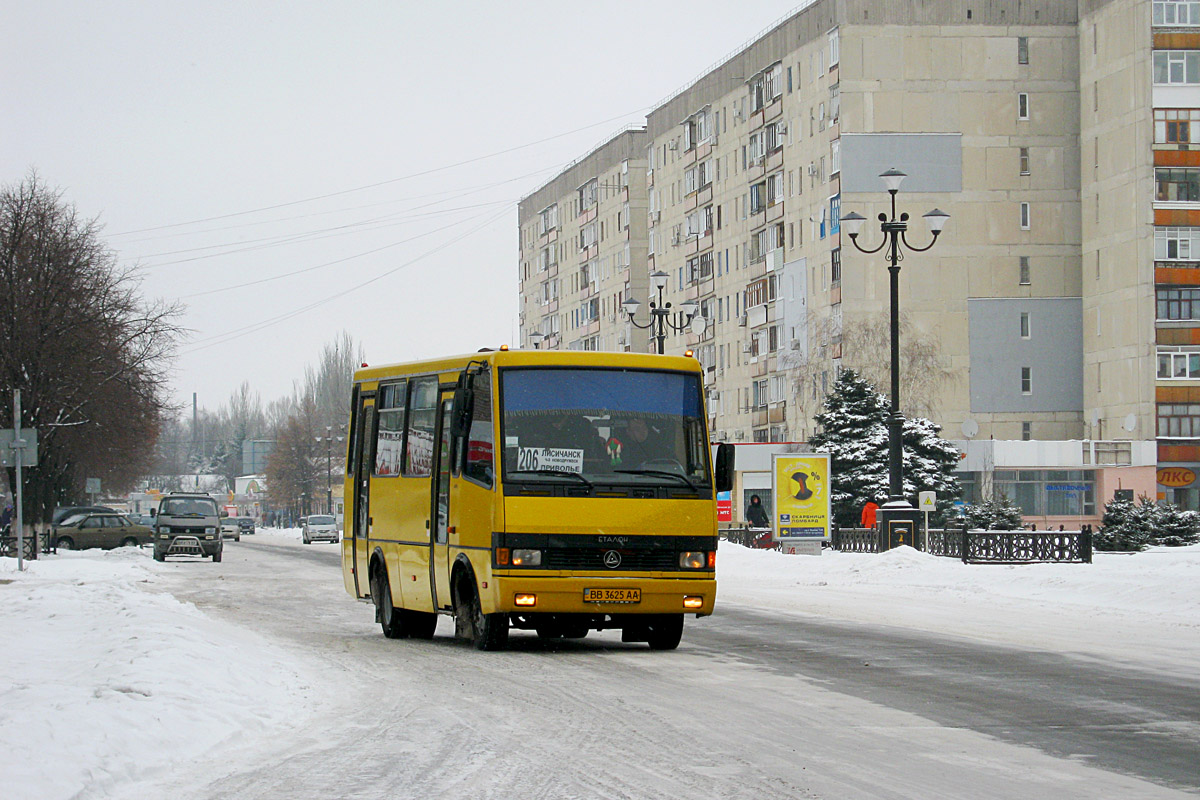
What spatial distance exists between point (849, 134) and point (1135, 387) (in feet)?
56.3

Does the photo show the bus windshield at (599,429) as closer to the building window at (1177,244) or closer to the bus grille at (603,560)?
the bus grille at (603,560)

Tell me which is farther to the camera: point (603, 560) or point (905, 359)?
point (905, 359)

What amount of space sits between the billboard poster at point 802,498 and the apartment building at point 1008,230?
1410 inches

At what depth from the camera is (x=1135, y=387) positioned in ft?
245

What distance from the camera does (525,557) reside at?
15.8 m

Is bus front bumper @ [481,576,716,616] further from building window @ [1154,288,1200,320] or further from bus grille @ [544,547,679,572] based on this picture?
building window @ [1154,288,1200,320]

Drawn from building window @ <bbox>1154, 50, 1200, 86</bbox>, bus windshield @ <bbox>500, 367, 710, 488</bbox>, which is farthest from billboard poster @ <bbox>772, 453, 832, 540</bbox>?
building window @ <bbox>1154, 50, 1200, 86</bbox>

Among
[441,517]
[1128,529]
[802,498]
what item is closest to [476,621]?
[441,517]

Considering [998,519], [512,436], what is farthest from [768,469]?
[512,436]

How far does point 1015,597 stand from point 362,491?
1127 centimetres

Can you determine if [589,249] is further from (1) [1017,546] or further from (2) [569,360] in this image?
(2) [569,360]

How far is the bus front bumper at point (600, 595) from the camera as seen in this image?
51.8 feet

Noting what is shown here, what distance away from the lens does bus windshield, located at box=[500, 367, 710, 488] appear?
16094 mm

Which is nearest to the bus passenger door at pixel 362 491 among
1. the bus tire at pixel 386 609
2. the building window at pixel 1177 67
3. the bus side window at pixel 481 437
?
the bus tire at pixel 386 609
